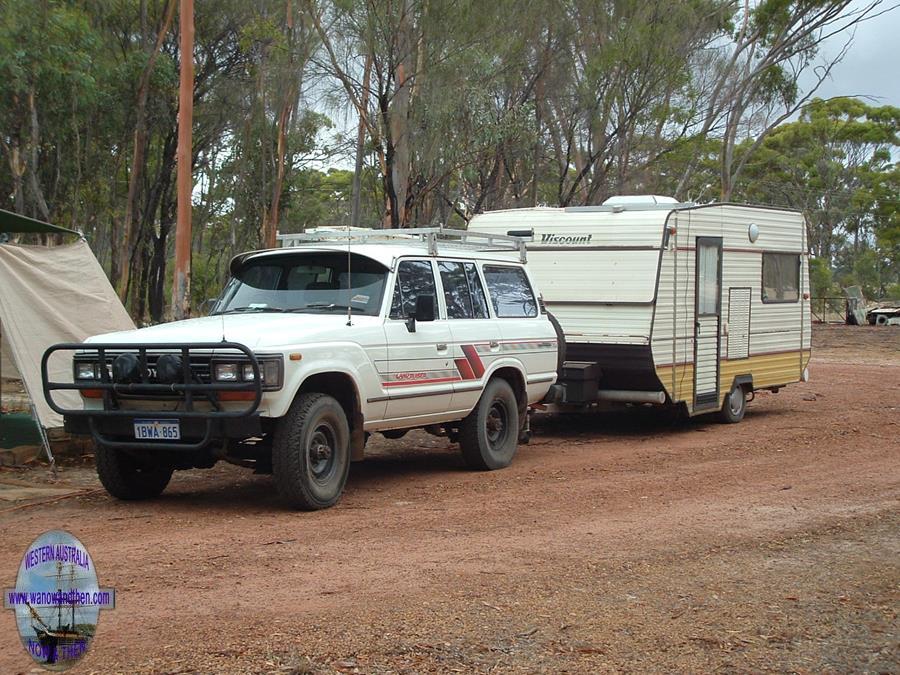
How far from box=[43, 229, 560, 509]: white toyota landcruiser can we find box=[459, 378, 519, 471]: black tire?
2 cm

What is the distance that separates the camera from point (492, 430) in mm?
10688

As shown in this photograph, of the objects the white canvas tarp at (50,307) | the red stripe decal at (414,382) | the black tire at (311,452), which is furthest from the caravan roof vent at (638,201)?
the black tire at (311,452)

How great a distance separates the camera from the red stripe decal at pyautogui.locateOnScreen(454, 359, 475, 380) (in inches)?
388

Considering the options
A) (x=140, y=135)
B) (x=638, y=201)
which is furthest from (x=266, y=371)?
(x=140, y=135)

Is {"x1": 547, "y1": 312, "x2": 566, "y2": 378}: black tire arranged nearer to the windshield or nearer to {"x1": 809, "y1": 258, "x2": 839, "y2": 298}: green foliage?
the windshield

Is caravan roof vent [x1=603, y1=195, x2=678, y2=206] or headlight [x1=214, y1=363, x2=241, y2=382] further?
caravan roof vent [x1=603, y1=195, x2=678, y2=206]

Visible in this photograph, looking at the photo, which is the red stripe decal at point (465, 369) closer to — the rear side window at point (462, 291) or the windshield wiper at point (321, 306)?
the rear side window at point (462, 291)

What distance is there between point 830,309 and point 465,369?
136 ft

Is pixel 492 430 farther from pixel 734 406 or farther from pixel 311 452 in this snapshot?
pixel 734 406

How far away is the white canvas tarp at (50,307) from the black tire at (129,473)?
1.90 meters

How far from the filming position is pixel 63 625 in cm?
422

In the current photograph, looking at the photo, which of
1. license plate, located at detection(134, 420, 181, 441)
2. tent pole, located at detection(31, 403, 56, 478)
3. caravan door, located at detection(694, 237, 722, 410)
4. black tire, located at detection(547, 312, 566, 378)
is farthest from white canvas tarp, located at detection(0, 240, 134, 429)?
caravan door, located at detection(694, 237, 722, 410)

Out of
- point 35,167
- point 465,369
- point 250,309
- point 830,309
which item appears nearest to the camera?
point 250,309

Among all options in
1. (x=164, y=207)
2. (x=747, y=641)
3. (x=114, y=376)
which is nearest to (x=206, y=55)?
(x=164, y=207)
